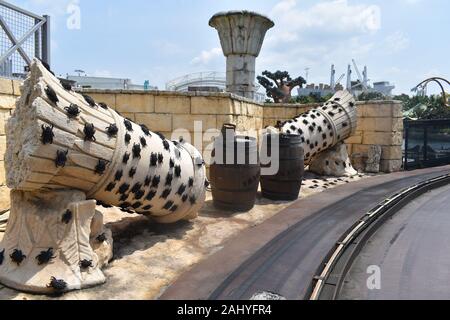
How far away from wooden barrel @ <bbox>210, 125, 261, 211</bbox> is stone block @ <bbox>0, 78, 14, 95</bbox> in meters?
3.00

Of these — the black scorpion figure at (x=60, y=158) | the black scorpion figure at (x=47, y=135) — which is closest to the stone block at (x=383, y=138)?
the black scorpion figure at (x=60, y=158)

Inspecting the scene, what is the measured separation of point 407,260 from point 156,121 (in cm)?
517

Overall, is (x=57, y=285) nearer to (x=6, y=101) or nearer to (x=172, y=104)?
(x=6, y=101)

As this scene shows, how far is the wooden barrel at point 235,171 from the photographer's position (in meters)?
5.59

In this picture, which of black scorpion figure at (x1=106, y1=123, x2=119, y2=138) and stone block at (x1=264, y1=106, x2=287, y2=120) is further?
stone block at (x1=264, y1=106, x2=287, y2=120)

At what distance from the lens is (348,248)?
405 centimetres

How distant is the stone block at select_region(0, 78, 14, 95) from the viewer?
15.5 ft

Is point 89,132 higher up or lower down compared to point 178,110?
lower down

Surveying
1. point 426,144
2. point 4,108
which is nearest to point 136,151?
point 4,108

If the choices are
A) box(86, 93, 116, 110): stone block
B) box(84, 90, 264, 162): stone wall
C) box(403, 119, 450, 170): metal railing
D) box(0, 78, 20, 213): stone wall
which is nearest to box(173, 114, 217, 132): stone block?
box(84, 90, 264, 162): stone wall

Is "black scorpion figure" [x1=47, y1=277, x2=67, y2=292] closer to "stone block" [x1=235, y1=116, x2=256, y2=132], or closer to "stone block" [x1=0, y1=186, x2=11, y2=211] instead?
"stone block" [x1=0, y1=186, x2=11, y2=211]

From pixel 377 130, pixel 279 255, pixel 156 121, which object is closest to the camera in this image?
pixel 279 255
